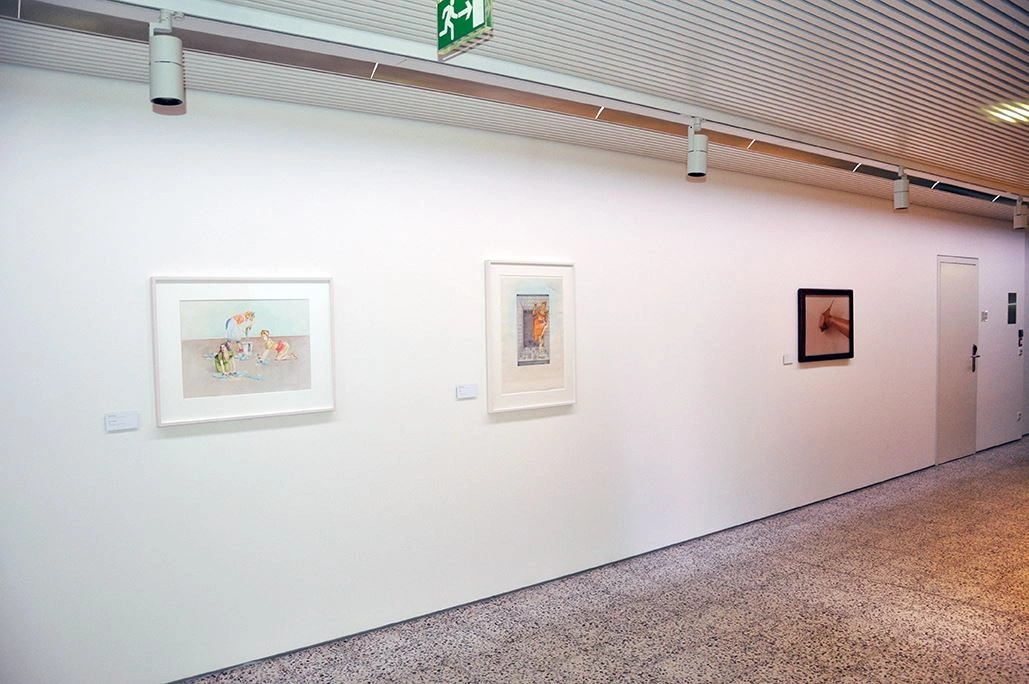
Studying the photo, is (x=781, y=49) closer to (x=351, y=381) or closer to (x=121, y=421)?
(x=351, y=381)

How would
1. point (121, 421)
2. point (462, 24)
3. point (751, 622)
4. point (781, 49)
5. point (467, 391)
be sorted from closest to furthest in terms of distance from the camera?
point (462, 24), point (121, 421), point (781, 49), point (751, 622), point (467, 391)

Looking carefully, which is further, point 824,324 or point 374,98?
point 824,324

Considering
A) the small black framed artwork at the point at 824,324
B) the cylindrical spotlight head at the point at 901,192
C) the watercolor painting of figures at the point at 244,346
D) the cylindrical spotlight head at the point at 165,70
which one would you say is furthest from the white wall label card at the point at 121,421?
the cylindrical spotlight head at the point at 901,192

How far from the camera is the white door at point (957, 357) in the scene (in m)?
8.06

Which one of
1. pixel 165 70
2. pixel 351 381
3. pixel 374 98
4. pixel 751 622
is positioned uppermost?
pixel 374 98

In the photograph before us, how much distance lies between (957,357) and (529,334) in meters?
6.40

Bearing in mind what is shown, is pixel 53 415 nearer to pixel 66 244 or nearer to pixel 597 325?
pixel 66 244

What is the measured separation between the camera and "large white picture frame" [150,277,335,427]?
3.46 m

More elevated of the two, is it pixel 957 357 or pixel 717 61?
pixel 717 61

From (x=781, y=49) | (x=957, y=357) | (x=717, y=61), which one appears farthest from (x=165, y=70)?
(x=957, y=357)

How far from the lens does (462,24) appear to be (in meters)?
2.45

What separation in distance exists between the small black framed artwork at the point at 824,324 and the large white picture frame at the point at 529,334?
2712 millimetres

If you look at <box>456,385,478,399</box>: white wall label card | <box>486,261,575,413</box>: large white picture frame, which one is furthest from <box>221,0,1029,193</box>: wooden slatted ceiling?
<box>456,385,478,399</box>: white wall label card

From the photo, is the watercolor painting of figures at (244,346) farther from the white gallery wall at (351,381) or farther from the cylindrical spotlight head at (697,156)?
the cylindrical spotlight head at (697,156)
